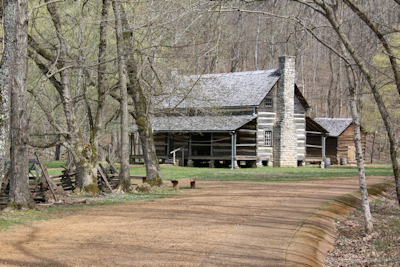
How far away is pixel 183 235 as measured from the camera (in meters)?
8.22

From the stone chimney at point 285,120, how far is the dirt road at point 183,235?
60.1 ft

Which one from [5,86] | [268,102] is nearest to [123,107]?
[5,86]

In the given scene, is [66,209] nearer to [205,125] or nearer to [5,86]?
[5,86]

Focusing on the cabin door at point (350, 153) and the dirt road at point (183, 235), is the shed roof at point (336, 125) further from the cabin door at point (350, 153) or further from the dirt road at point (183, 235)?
the dirt road at point (183, 235)

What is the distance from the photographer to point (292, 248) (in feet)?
24.0

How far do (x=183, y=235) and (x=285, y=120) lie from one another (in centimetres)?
2434

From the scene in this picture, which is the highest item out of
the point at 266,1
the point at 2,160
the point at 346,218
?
the point at 266,1

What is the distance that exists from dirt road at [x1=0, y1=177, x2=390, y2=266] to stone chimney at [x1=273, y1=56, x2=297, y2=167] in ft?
60.1

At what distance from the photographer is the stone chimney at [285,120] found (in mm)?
31312

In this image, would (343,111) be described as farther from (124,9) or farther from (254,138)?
(124,9)

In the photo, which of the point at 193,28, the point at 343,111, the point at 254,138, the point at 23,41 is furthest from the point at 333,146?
the point at 23,41

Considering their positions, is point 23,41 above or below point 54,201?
above

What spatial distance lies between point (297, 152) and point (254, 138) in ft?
12.9

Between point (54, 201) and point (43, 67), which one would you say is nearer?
point (54, 201)
